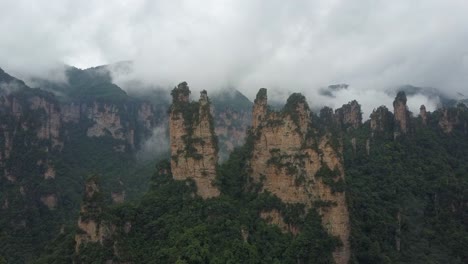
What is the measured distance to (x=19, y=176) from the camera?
91938 millimetres

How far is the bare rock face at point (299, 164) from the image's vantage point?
176 feet

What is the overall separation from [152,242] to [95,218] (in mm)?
6316

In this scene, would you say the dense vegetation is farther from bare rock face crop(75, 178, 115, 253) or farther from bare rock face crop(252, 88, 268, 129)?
bare rock face crop(75, 178, 115, 253)

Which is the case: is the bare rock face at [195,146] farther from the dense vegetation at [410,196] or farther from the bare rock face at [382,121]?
the bare rock face at [382,121]

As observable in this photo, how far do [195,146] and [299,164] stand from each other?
455 inches

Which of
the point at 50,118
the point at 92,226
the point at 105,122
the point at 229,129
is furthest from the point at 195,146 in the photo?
the point at 105,122

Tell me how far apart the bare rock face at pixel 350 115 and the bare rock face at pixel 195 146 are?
38704mm

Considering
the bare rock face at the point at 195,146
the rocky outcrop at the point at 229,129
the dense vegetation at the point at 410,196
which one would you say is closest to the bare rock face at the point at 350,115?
the dense vegetation at the point at 410,196

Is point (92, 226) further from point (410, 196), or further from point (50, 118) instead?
point (50, 118)

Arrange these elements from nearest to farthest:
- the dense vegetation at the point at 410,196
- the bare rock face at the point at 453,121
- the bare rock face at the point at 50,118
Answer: the dense vegetation at the point at 410,196, the bare rock face at the point at 453,121, the bare rock face at the point at 50,118

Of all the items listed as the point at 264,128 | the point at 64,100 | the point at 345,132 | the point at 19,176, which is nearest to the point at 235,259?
the point at 264,128

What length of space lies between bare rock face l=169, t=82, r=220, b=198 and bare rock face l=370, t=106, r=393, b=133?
33849 mm

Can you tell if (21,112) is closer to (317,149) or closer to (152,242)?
(152,242)

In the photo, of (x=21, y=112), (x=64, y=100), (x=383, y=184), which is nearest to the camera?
(x=383, y=184)
